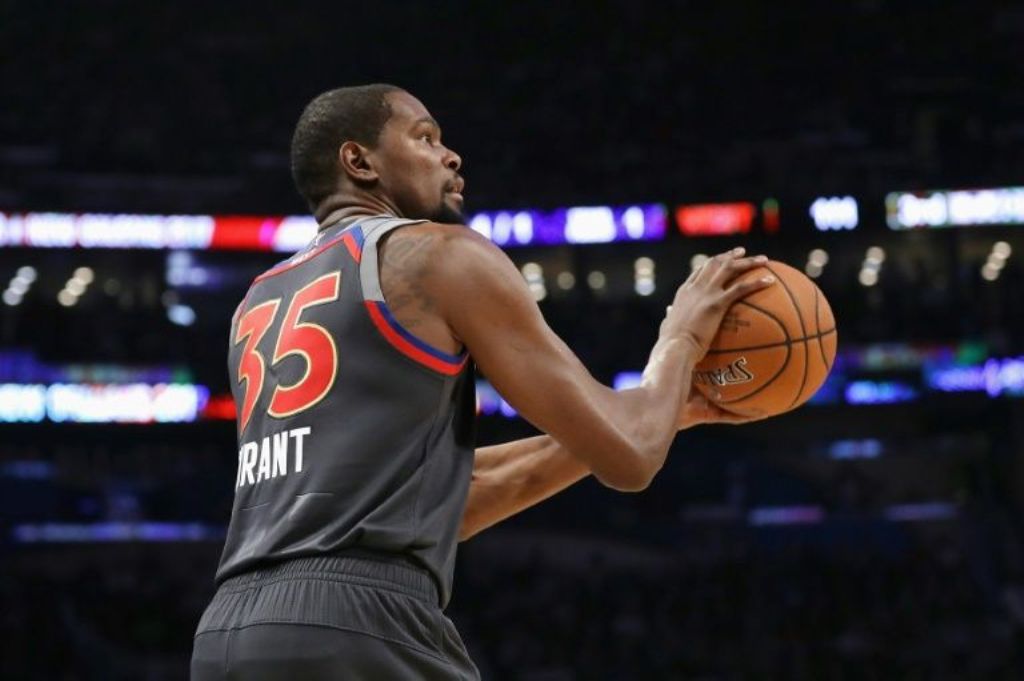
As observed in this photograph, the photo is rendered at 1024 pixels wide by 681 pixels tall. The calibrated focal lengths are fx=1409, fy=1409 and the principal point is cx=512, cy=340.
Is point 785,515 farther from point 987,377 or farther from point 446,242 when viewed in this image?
point 446,242

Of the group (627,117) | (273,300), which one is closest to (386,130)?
(273,300)

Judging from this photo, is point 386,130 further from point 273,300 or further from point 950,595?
point 950,595

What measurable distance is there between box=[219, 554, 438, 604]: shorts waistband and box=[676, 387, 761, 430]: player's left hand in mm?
883

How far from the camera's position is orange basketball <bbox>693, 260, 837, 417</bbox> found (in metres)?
3.14

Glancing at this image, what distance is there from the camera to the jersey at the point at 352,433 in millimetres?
2535

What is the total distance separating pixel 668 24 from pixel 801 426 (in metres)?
9.03

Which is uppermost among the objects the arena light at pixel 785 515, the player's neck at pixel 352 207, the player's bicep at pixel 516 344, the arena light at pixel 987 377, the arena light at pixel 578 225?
the arena light at pixel 578 225

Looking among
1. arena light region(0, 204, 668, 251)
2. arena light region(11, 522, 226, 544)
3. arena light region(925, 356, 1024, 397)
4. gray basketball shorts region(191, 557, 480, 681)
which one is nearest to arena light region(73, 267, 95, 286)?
arena light region(0, 204, 668, 251)

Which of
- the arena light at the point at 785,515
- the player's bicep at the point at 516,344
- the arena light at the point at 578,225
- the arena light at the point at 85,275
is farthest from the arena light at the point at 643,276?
the player's bicep at the point at 516,344

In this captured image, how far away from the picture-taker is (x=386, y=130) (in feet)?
9.53

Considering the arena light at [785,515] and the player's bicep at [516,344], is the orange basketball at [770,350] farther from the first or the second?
the arena light at [785,515]

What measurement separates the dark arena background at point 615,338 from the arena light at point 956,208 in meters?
0.03

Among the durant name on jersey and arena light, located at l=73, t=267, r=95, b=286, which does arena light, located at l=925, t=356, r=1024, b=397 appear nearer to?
arena light, located at l=73, t=267, r=95, b=286

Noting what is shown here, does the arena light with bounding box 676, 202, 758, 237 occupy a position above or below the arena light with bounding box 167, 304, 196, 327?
above
